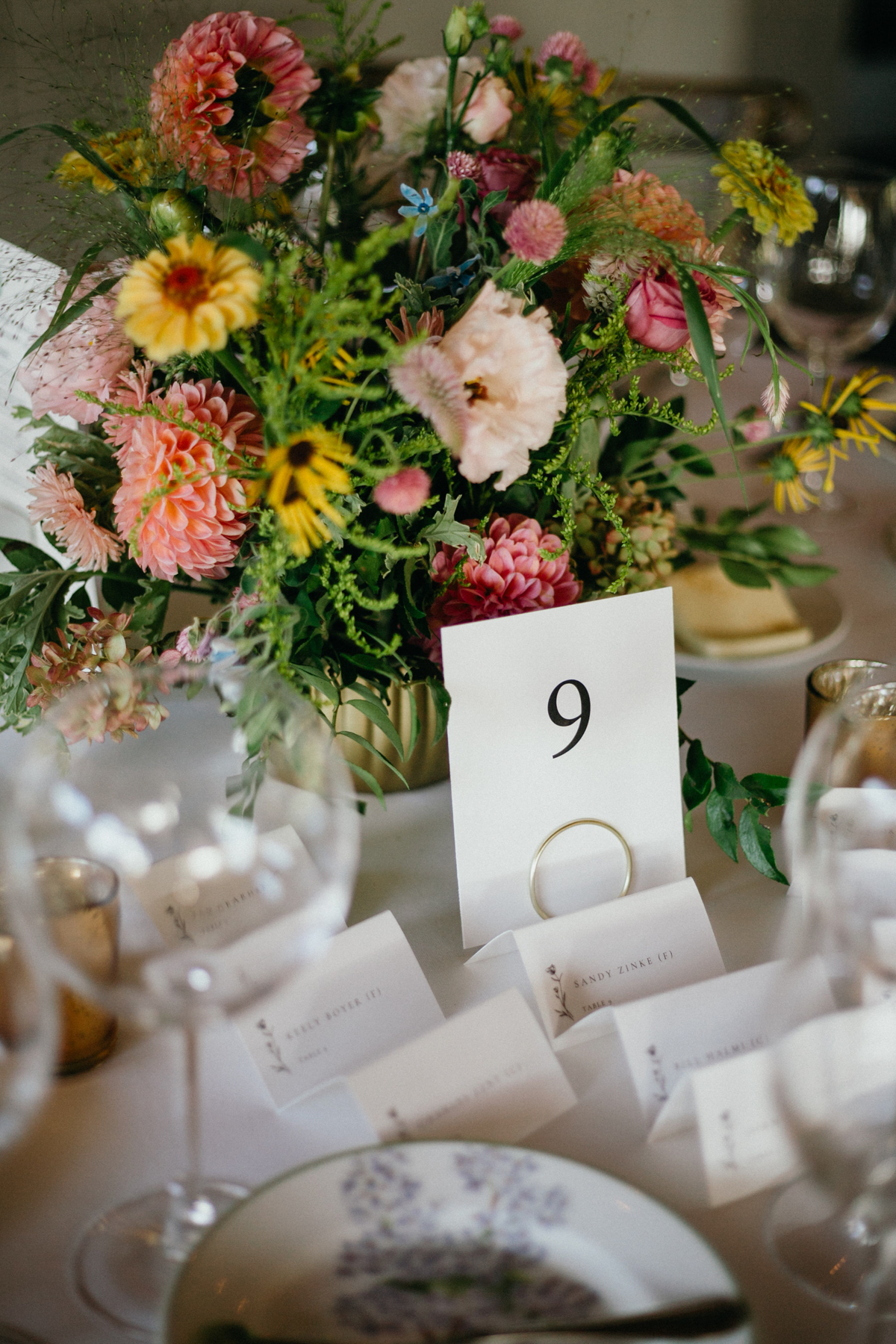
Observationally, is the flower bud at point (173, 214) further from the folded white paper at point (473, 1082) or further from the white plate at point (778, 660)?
the white plate at point (778, 660)

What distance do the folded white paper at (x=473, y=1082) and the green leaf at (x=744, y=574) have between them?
0.50 m

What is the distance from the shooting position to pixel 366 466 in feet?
1.67

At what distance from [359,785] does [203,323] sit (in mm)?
381

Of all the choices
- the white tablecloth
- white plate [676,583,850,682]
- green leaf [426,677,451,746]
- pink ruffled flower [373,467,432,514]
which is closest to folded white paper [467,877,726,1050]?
the white tablecloth

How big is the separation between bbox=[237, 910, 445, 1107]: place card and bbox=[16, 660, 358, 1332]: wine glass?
0.21ft

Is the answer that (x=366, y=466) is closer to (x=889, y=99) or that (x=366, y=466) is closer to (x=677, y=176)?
(x=677, y=176)

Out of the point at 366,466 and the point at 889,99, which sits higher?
the point at 889,99

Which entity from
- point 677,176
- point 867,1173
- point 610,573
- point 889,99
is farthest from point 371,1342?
point 889,99

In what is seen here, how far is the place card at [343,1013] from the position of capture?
54cm

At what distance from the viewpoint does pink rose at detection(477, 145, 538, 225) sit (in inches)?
28.2

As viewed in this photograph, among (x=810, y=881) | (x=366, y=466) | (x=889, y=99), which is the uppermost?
(x=889, y=99)

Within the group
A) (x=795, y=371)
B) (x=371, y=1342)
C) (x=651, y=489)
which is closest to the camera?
(x=371, y=1342)

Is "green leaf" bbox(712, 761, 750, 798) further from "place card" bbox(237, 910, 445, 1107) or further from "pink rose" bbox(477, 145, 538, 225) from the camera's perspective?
"pink rose" bbox(477, 145, 538, 225)

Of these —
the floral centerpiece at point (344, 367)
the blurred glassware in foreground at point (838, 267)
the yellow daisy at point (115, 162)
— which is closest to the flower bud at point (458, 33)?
the floral centerpiece at point (344, 367)
